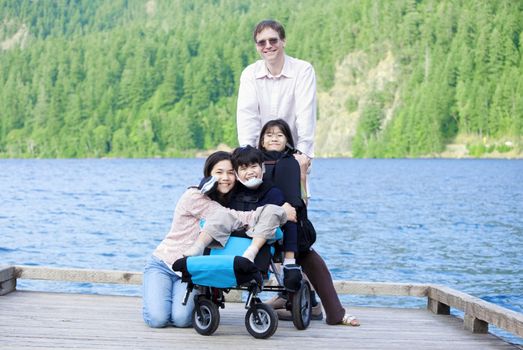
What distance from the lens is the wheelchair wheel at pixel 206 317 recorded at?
6664 millimetres

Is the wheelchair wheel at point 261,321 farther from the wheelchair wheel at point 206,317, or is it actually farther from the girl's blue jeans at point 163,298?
the girl's blue jeans at point 163,298

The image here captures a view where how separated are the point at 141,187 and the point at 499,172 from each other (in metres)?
36.8

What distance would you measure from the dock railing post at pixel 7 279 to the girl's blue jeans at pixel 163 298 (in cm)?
193

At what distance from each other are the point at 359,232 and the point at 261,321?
26749mm

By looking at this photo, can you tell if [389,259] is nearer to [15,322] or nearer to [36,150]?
[15,322]

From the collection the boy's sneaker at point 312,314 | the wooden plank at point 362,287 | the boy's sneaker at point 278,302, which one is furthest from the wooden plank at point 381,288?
the boy's sneaker at point 278,302

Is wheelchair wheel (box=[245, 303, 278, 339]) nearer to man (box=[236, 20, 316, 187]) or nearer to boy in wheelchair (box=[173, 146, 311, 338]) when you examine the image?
boy in wheelchair (box=[173, 146, 311, 338])

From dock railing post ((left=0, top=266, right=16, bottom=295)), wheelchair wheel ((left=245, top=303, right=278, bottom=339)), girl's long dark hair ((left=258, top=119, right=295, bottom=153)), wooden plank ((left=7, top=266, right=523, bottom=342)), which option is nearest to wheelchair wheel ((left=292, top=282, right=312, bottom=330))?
wheelchair wheel ((left=245, top=303, right=278, bottom=339))

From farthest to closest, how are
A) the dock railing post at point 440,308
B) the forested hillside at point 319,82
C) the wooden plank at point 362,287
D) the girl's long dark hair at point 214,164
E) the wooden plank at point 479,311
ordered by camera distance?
the forested hillside at point 319,82, the dock railing post at point 440,308, the wooden plank at point 362,287, the girl's long dark hair at point 214,164, the wooden plank at point 479,311

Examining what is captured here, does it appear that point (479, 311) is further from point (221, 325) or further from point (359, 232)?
point (359, 232)

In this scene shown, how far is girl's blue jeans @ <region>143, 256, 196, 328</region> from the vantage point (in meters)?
6.95

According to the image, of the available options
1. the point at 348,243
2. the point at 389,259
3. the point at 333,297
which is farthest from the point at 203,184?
the point at 348,243

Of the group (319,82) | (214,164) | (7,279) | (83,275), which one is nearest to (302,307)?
(214,164)

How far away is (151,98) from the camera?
173m
